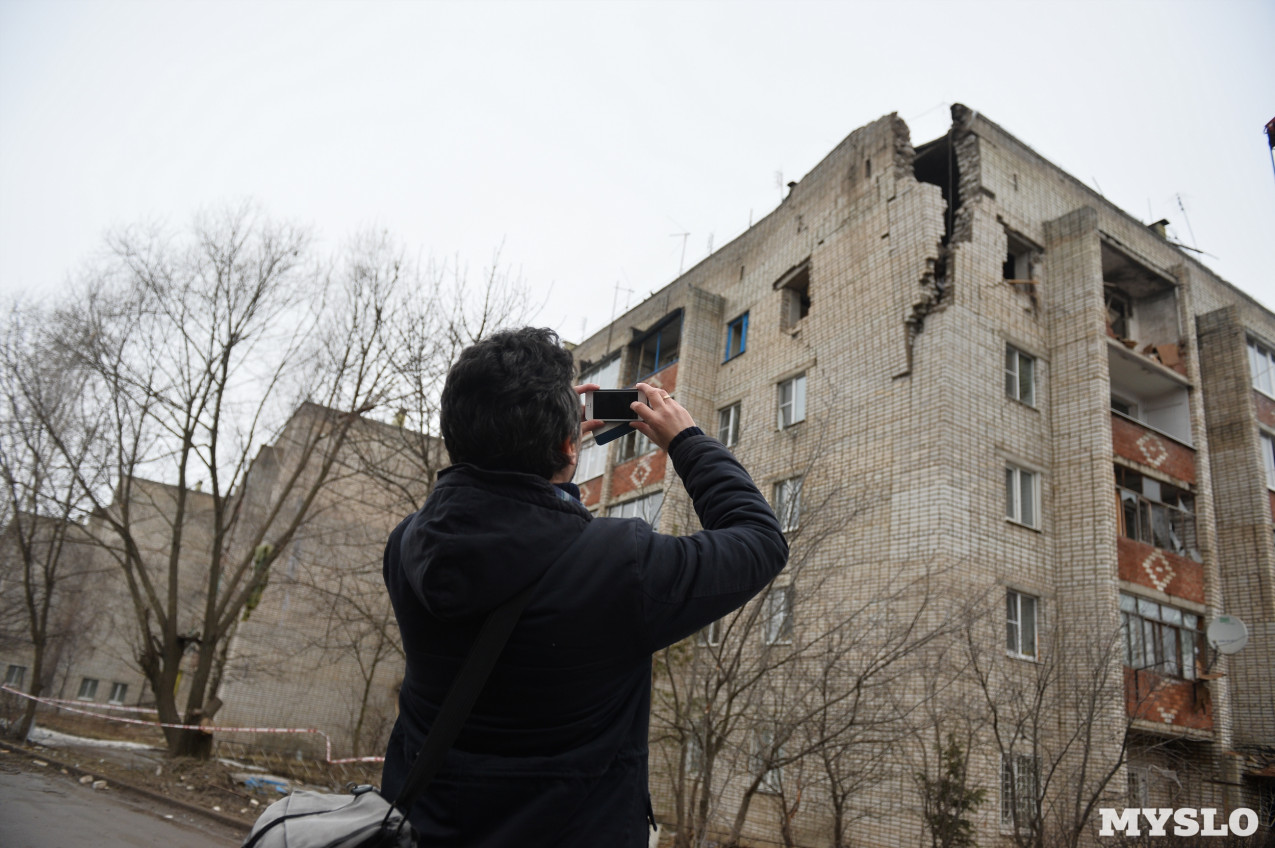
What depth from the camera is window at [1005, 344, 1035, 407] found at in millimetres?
15391

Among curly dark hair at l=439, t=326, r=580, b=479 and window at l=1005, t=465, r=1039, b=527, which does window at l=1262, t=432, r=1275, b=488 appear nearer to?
window at l=1005, t=465, r=1039, b=527

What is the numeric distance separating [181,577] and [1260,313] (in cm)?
4907

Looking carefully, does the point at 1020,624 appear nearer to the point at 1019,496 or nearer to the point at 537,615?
the point at 1019,496

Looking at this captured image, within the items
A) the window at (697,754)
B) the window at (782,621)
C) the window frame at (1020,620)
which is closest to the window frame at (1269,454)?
the window frame at (1020,620)

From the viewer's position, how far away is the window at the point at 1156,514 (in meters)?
15.8

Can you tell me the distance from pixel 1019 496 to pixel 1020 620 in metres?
2.33

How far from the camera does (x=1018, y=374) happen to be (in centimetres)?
1559

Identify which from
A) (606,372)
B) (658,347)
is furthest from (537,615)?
(606,372)

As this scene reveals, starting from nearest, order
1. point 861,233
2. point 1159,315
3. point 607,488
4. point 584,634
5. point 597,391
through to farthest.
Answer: point 584,634
point 597,391
point 861,233
point 1159,315
point 607,488

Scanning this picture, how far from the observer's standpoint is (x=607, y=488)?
71.3ft

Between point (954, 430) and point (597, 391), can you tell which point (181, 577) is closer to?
point (954, 430)

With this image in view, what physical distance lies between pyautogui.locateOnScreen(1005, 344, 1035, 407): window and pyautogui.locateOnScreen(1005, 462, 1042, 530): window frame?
1.45 m

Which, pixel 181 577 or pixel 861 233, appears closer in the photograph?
pixel 861 233

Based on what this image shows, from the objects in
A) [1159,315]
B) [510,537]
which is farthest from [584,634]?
[1159,315]
